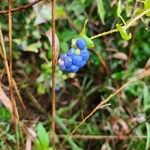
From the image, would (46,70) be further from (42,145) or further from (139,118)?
(42,145)

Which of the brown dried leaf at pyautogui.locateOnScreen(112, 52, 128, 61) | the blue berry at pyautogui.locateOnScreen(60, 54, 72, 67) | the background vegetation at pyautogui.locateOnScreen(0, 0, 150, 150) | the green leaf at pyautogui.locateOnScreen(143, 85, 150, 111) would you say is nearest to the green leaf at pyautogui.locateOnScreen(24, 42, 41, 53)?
the background vegetation at pyautogui.locateOnScreen(0, 0, 150, 150)

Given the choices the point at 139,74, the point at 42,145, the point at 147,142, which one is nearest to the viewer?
the point at 42,145

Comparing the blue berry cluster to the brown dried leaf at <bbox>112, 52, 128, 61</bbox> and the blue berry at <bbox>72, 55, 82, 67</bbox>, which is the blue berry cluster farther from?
the brown dried leaf at <bbox>112, 52, 128, 61</bbox>

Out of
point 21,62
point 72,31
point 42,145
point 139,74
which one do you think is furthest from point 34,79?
point 42,145

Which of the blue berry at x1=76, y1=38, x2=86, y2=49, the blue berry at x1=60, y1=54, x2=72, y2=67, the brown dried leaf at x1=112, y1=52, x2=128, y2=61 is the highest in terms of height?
the blue berry at x1=76, y1=38, x2=86, y2=49

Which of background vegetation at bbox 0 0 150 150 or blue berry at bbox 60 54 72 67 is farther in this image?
background vegetation at bbox 0 0 150 150

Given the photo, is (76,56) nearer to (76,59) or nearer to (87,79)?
(76,59)

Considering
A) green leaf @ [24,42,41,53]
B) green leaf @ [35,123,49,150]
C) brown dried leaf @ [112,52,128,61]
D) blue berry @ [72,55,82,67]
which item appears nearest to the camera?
blue berry @ [72,55,82,67]

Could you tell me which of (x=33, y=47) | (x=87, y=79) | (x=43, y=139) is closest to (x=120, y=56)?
(x=87, y=79)
